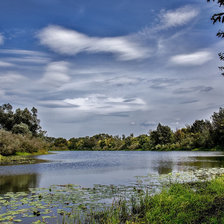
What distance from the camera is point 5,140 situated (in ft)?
152

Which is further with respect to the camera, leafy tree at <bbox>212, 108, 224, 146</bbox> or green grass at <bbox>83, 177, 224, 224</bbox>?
leafy tree at <bbox>212, 108, 224, 146</bbox>

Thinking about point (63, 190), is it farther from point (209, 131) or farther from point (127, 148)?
point (127, 148)

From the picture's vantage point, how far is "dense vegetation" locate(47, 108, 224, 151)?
7631 cm

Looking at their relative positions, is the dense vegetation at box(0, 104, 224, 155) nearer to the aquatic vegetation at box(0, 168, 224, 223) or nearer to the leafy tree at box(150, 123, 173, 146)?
the leafy tree at box(150, 123, 173, 146)

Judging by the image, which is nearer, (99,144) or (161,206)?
(161,206)

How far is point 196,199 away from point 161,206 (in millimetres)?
1639

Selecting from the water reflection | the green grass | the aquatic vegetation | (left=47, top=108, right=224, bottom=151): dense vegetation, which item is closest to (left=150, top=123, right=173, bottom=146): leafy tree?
(left=47, top=108, right=224, bottom=151): dense vegetation

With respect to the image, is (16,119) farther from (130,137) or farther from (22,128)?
(130,137)

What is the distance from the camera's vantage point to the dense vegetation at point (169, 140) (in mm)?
76312

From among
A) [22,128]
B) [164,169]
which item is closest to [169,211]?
[164,169]

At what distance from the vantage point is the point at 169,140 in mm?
106562

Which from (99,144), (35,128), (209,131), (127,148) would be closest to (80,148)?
(99,144)

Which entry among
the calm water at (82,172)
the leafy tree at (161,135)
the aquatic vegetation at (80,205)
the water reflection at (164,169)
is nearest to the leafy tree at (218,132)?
the leafy tree at (161,135)

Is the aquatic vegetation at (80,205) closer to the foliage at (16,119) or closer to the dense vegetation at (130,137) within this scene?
the dense vegetation at (130,137)
